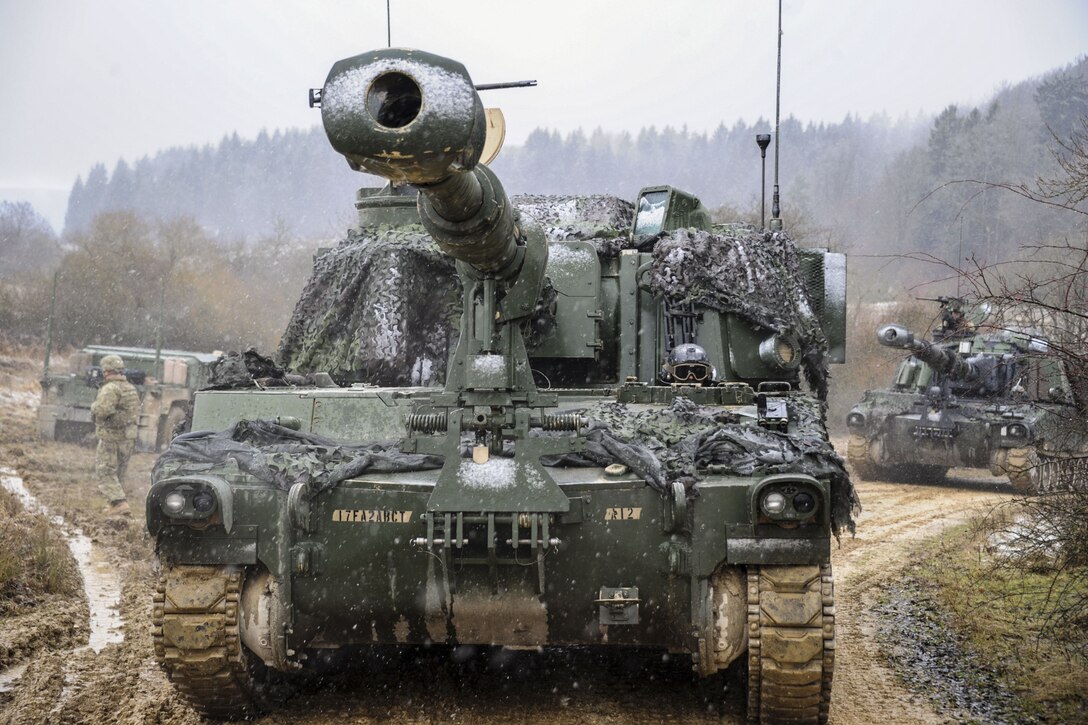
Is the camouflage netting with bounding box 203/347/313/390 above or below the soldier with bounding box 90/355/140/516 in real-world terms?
above

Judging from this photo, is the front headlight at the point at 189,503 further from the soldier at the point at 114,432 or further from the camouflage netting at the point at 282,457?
the soldier at the point at 114,432

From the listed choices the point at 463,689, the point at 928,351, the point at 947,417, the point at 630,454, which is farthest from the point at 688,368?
the point at 947,417

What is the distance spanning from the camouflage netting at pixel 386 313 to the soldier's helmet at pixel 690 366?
142cm

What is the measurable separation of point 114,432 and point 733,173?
51125 millimetres

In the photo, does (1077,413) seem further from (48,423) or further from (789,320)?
(48,423)

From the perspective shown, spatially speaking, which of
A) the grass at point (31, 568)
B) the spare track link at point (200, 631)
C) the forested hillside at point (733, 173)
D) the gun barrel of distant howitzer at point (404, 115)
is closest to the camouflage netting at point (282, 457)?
the spare track link at point (200, 631)

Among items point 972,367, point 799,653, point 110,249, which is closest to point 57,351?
point 110,249

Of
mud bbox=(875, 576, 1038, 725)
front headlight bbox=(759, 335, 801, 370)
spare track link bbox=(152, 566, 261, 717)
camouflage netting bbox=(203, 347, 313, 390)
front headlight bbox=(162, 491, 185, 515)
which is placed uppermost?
front headlight bbox=(759, 335, 801, 370)

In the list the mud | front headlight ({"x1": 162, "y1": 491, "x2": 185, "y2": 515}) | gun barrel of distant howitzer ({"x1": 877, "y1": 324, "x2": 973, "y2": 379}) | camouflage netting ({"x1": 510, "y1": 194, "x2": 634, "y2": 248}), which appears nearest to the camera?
front headlight ({"x1": 162, "y1": 491, "x2": 185, "y2": 515})

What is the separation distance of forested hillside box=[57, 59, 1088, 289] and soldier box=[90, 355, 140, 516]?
87.7 feet

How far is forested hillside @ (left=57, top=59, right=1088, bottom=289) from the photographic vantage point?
41281mm

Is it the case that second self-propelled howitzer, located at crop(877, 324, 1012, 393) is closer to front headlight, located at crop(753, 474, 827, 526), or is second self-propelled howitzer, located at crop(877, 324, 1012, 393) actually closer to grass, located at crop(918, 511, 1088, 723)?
grass, located at crop(918, 511, 1088, 723)

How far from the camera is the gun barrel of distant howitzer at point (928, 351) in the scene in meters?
13.7

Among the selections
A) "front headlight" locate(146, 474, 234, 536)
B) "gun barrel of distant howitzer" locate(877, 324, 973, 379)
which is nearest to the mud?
"front headlight" locate(146, 474, 234, 536)
